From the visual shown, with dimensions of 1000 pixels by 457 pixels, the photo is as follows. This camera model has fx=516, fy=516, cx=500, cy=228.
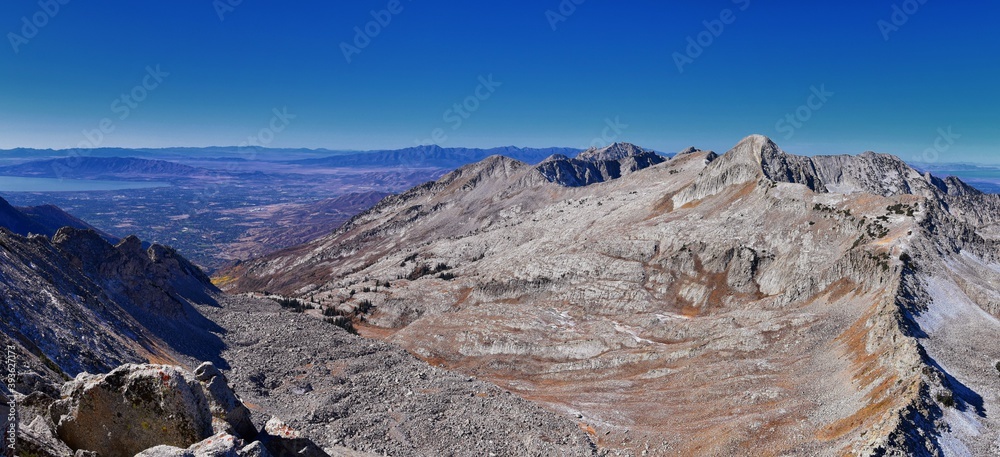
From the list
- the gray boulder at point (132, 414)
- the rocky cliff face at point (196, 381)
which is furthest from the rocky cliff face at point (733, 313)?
the gray boulder at point (132, 414)

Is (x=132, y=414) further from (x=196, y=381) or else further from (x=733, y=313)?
(x=733, y=313)

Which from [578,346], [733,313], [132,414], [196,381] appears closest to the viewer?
[132,414]

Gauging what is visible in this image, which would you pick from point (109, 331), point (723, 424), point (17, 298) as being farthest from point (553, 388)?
point (17, 298)

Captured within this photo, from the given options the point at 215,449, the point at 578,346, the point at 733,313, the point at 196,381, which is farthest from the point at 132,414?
the point at 733,313

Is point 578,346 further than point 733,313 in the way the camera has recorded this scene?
No

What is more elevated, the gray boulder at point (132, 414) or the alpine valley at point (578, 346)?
the gray boulder at point (132, 414)

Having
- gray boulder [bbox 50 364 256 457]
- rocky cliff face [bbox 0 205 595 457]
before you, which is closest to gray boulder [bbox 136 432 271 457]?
rocky cliff face [bbox 0 205 595 457]

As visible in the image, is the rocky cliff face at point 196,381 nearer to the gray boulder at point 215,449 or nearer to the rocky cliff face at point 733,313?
the gray boulder at point 215,449

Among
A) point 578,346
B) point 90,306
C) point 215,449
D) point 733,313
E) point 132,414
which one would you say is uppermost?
point 132,414

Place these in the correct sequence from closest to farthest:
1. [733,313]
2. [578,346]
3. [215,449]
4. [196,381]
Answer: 1. [215,449]
2. [196,381]
3. [578,346]
4. [733,313]
